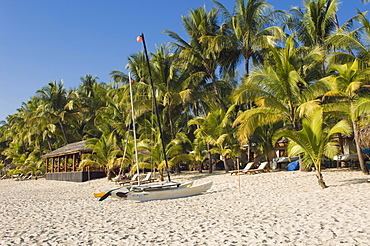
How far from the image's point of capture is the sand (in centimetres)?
508

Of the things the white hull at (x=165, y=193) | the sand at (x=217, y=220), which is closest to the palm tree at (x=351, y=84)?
the sand at (x=217, y=220)

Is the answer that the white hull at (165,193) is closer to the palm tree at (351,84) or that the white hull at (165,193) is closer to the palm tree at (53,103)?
the palm tree at (351,84)

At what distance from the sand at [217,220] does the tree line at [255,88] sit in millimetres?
1933

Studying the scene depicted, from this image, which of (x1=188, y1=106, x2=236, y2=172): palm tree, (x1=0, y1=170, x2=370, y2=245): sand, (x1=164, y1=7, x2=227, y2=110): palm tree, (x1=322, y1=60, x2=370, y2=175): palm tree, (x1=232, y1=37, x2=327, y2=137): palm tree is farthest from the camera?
(x1=164, y1=7, x2=227, y2=110): palm tree

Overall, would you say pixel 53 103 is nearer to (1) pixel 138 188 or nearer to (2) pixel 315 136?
(1) pixel 138 188

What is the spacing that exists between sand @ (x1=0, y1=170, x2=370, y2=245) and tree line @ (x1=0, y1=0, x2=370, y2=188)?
6.34ft

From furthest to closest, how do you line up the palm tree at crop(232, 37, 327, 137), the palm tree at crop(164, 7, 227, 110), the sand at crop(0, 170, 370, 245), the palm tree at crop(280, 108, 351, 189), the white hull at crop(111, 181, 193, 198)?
the palm tree at crop(164, 7, 227, 110)
the palm tree at crop(232, 37, 327, 137)
the white hull at crop(111, 181, 193, 198)
the palm tree at crop(280, 108, 351, 189)
the sand at crop(0, 170, 370, 245)

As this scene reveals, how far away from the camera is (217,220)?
21.8 feet

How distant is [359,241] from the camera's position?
14.5 feet

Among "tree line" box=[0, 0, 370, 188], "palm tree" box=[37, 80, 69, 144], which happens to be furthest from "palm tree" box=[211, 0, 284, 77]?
"palm tree" box=[37, 80, 69, 144]

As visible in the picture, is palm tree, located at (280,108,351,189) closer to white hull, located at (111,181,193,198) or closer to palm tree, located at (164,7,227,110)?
white hull, located at (111,181,193,198)

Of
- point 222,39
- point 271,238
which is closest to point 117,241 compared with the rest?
point 271,238

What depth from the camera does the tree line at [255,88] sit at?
11773 millimetres

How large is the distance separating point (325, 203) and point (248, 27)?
1504 centimetres
